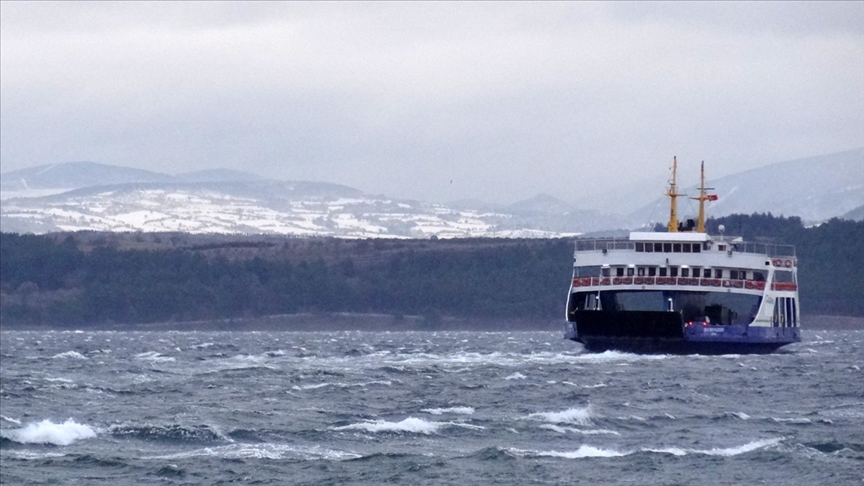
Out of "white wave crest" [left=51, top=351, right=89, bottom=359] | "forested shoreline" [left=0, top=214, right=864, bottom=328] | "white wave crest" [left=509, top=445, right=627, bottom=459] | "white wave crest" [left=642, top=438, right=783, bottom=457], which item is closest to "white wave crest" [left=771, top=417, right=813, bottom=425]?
"white wave crest" [left=642, top=438, right=783, bottom=457]

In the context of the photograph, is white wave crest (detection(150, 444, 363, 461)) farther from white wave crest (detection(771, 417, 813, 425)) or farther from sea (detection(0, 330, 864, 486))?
white wave crest (detection(771, 417, 813, 425))

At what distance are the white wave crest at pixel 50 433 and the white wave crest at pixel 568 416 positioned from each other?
11808 millimetres

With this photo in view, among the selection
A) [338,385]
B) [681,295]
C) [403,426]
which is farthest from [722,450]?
[681,295]

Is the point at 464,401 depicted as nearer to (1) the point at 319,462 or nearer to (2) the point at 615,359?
(1) the point at 319,462

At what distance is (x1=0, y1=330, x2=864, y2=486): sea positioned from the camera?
3180 cm

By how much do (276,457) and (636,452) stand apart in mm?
8020

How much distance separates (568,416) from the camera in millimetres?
40688

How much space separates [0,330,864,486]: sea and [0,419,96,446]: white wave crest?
7 cm

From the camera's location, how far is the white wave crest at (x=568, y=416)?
39906 mm

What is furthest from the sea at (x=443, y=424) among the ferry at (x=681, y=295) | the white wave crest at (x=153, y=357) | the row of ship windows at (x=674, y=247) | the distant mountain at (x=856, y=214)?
the distant mountain at (x=856, y=214)

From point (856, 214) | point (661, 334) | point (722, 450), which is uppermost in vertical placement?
point (856, 214)

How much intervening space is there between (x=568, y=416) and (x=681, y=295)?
38.6 meters

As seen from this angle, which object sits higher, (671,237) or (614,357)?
(671,237)

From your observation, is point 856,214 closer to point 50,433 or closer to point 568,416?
point 568,416
